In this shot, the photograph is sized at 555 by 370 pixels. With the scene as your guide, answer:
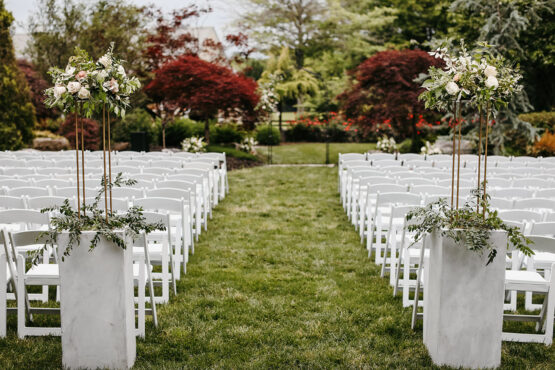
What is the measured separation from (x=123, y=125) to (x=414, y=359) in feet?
57.7

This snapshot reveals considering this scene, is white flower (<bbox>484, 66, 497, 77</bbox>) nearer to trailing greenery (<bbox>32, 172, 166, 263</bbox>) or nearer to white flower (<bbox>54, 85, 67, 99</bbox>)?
trailing greenery (<bbox>32, 172, 166, 263</bbox>)

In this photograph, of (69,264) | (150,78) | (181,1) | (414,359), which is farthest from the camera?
(181,1)

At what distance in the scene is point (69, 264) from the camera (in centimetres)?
391

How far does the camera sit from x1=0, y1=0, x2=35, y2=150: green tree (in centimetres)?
1669

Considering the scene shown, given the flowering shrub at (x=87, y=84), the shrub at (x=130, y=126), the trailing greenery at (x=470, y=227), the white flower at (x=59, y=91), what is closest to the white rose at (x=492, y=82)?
the trailing greenery at (x=470, y=227)

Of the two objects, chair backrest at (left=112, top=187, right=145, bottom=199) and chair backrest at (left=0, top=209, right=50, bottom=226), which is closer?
chair backrest at (left=0, top=209, right=50, bottom=226)

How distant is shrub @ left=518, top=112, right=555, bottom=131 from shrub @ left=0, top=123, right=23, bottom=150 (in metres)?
15.8

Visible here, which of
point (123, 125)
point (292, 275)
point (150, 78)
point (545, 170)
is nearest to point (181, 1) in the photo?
point (150, 78)

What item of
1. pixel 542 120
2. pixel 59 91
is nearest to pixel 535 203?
pixel 59 91

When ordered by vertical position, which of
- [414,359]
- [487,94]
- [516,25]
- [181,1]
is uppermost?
[181,1]

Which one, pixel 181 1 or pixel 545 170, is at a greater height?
pixel 181 1

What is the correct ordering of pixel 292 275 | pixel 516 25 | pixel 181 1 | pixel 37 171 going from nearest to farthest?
pixel 292 275
pixel 37 171
pixel 516 25
pixel 181 1

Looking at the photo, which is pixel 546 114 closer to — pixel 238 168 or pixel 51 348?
pixel 238 168

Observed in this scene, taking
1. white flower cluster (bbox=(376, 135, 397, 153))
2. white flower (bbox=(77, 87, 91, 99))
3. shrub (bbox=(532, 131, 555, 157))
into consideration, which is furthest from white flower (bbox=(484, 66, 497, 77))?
shrub (bbox=(532, 131, 555, 157))
